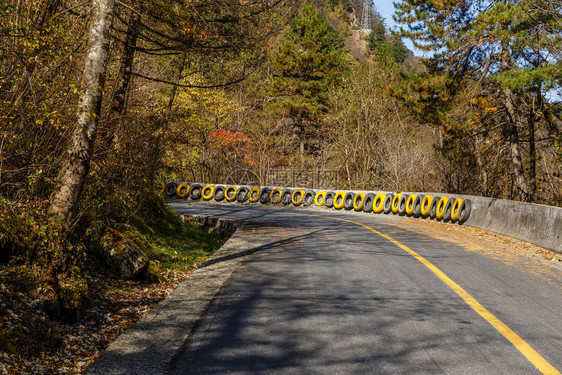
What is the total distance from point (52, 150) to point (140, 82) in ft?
19.7

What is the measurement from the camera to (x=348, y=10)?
14638 centimetres

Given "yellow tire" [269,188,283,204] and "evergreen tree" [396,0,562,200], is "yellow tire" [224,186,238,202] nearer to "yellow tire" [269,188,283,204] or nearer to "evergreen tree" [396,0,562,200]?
"yellow tire" [269,188,283,204]

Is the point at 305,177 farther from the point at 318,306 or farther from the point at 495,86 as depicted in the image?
the point at 318,306

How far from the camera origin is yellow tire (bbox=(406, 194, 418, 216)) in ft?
58.9

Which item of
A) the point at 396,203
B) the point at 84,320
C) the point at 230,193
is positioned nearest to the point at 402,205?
the point at 396,203

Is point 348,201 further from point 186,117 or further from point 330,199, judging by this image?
point 186,117

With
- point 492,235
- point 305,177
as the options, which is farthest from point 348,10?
point 492,235

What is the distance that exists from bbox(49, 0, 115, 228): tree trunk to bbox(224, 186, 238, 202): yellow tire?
58.2 ft

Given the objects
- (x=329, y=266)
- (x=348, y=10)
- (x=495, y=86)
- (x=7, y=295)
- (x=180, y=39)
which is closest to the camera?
(x=7, y=295)

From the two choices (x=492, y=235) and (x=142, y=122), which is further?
(x=492, y=235)

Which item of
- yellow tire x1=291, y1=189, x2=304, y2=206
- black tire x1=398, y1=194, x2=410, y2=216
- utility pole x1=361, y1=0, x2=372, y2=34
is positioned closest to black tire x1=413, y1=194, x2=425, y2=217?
black tire x1=398, y1=194, x2=410, y2=216

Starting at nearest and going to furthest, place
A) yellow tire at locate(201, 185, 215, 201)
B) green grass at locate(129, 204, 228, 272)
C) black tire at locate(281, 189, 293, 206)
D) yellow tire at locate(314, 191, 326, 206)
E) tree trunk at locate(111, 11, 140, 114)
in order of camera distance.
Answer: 1. green grass at locate(129, 204, 228, 272)
2. tree trunk at locate(111, 11, 140, 114)
3. yellow tire at locate(314, 191, 326, 206)
4. black tire at locate(281, 189, 293, 206)
5. yellow tire at locate(201, 185, 215, 201)

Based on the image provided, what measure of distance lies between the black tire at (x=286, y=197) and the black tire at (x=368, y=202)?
164 inches

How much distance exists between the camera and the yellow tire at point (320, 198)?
72.5 feet
